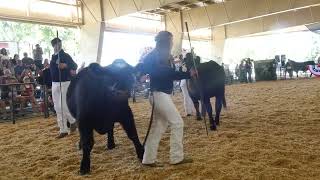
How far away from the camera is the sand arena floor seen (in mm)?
3760

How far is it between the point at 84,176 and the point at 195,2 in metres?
22.5

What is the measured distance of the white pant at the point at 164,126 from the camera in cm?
405

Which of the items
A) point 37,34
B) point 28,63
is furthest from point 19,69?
point 37,34

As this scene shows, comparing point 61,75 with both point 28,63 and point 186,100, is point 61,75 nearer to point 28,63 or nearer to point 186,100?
point 186,100

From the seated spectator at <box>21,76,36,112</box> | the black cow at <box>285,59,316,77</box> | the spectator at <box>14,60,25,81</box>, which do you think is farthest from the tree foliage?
the black cow at <box>285,59,316,77</box>

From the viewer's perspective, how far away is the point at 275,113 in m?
7.59

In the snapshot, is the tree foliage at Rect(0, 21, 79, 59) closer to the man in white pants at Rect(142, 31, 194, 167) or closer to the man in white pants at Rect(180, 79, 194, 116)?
the man in white pants at Rect(180, 79, 194, 116)

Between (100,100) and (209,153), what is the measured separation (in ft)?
4.78

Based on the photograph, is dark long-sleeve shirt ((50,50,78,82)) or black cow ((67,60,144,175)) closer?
black cow ((67,60,144,175))

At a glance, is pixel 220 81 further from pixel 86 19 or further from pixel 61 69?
pixel 86 19

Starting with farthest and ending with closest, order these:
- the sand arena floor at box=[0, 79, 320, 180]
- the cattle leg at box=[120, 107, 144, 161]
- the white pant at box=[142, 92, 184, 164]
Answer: the cattle leg at box=[120, 107, 144, 161], the white pant at box=[142, 92, 184, 164], the sand arena floor at box=[0, 79, 320, 180]

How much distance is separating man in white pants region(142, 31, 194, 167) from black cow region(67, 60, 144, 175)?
29 cm

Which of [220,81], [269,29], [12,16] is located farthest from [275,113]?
[269,29]

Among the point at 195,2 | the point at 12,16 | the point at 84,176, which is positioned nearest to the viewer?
the point at 84,176
